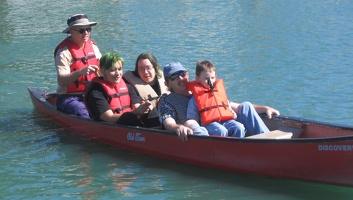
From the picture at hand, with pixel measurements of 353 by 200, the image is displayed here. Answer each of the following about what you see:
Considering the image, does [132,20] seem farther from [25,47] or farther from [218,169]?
[218,169]

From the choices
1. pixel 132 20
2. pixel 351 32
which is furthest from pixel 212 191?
pixel 132 20

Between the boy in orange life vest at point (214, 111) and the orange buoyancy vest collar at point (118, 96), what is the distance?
1.01 metres

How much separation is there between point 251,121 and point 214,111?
0.38 meters

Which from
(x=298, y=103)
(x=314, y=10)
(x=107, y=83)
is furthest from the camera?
(x=314, y=10)

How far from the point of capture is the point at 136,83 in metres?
7.17

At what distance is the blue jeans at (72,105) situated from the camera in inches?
301

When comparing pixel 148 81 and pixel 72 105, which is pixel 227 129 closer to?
pixel 148 81

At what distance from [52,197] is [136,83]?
5.78 ft

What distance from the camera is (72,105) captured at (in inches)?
304

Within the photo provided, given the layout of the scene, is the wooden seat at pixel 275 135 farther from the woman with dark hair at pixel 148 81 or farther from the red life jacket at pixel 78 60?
the red life jacket at pixel 78 60

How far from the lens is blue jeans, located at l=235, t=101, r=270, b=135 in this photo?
6309 mm

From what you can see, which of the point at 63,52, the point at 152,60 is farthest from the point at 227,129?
the point at 63,52

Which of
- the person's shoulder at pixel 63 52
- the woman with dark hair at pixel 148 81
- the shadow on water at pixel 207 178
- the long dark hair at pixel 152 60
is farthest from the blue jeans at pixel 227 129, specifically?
the person's shoulder at pixel 63 52

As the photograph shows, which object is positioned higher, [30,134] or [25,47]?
[25,47]
